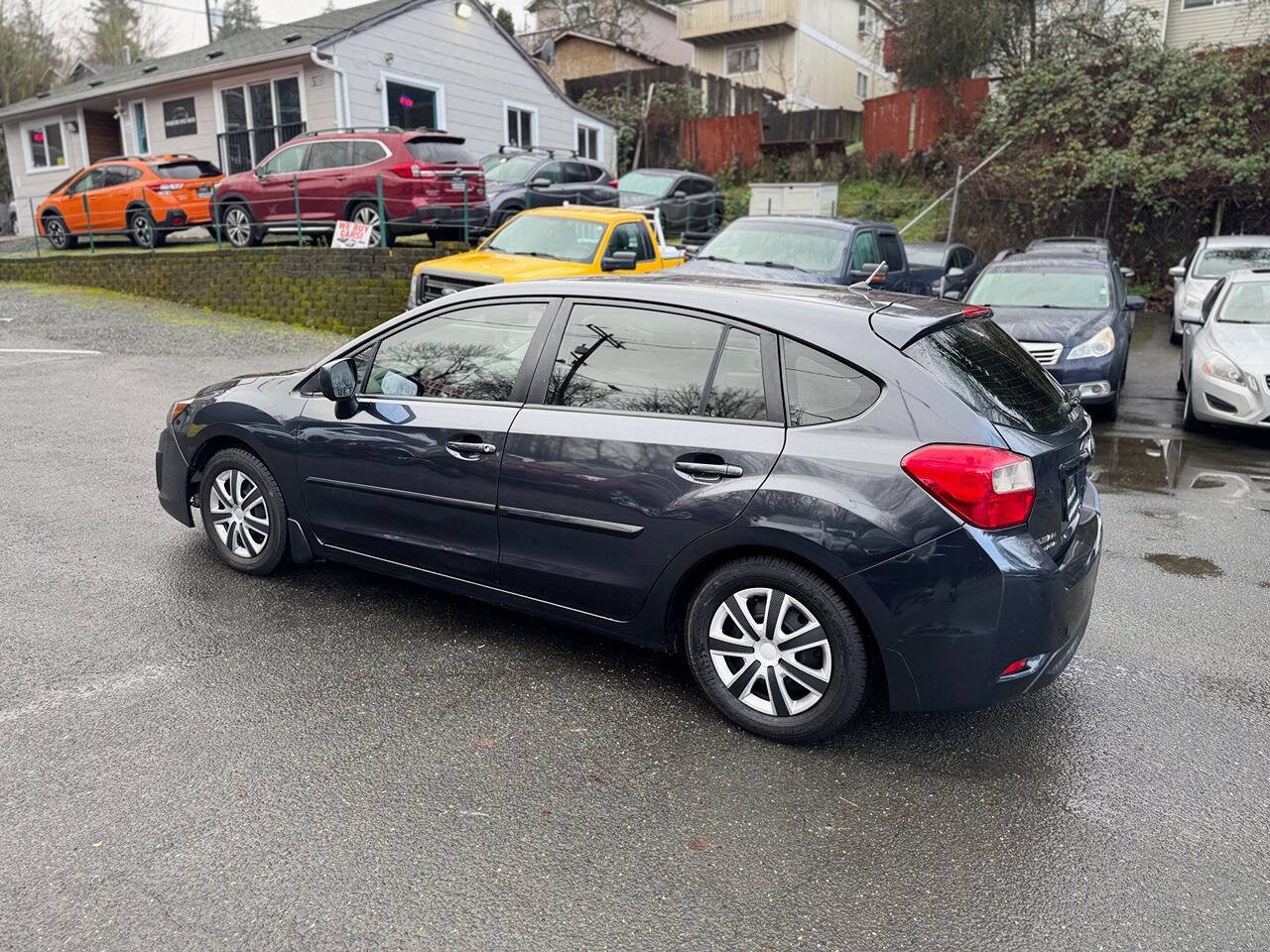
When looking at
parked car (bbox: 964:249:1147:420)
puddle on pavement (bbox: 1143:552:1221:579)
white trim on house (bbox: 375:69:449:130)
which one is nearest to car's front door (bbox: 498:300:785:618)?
puddle on pavement (bbox: 1143:552:1221:579)

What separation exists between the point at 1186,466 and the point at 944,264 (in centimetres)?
893

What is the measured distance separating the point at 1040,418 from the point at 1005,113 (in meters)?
21.1

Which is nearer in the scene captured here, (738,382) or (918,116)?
(738,382)

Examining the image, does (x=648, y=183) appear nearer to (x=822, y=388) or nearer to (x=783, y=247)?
(x=783, y=247)

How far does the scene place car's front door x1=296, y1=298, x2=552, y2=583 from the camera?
13.9ft

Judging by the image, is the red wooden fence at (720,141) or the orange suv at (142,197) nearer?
the orange suv at (142,197)

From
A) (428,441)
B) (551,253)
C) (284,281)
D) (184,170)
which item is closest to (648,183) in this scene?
(284,281)

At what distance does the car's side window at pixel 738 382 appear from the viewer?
146 inches

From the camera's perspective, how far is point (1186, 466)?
8203 millimetres

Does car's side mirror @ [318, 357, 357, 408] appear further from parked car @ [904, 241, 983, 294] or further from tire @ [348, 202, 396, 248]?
parked car @ [904, 241, 983, 294]

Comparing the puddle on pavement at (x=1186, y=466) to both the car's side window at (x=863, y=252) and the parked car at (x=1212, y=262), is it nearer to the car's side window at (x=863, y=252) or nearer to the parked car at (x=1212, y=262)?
the car's side window at (x=863, y=252)

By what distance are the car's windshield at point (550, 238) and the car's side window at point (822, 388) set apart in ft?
26.9

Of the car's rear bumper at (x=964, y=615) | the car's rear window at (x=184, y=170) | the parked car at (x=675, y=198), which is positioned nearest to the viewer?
the car's rear bumper at (x=964, y=615)

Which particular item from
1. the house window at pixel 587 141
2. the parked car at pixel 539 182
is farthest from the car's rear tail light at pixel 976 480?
the house window at pixel 587 141
